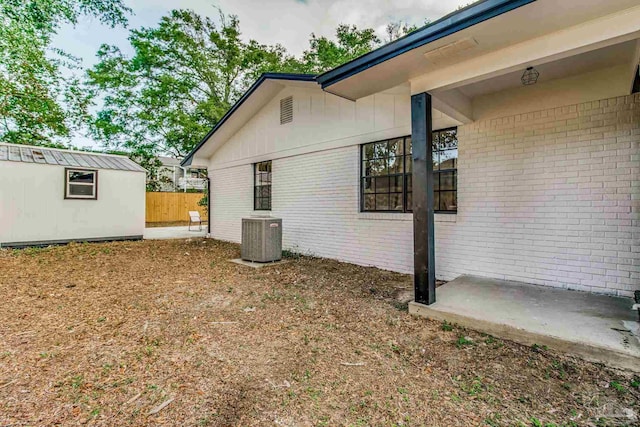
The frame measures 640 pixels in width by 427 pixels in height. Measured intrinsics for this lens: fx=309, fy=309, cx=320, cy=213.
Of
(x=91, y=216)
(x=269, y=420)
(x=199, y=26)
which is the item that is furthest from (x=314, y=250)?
(x=199, y=26)

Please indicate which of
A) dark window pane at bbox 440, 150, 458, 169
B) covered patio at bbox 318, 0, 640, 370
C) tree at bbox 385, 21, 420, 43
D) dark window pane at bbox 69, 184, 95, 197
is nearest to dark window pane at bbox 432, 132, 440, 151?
dark window pane at bbox 440, 150, 458, 169

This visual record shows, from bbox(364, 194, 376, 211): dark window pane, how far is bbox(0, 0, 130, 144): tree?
12.4 metres

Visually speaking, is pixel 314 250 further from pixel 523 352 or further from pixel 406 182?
pixel 523 352

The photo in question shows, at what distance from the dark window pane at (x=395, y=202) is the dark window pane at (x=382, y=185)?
6.6 inches

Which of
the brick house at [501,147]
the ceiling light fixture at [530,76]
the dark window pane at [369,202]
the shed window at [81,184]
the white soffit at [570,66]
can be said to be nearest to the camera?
the brick house at [501,147]

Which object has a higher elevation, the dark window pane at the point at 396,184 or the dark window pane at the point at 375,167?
the dark window pane at the point at 375,167

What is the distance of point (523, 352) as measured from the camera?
263 cm

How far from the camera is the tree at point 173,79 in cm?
1561

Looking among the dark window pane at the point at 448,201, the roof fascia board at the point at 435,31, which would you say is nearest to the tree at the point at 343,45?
the dark window pane at the point at 448,201

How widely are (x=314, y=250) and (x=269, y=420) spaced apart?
5387 millimetres

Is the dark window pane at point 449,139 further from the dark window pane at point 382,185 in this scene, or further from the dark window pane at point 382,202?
the dark window pane at point 382,202

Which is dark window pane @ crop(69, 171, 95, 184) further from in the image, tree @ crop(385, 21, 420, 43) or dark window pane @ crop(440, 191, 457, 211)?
tree @ crop(385, 21, 420, 43)

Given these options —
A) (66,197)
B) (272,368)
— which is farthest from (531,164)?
(66,197)

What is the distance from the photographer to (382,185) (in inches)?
237
